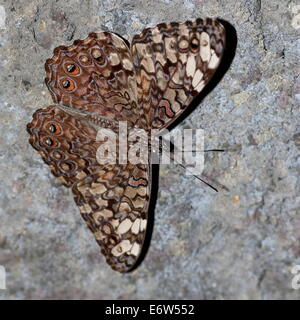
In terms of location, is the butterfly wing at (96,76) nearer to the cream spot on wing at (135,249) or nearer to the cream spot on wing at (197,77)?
the cream spot on wing at (197,77)

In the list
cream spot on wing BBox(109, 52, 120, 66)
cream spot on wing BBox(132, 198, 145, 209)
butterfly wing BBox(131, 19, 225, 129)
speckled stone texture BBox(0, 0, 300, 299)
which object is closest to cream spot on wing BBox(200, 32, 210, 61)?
butterfly wing BBox(131, 19, 225, 129)

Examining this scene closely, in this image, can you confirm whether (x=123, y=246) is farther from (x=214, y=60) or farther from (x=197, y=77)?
(x=214, y=60)

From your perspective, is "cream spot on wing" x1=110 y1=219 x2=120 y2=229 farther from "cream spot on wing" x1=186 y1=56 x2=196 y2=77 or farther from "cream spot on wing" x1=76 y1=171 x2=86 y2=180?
"cream spot on wing" x1=186 y1=56 x2=196 y2=77

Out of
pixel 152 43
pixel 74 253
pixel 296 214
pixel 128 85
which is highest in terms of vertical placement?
pixel 152 43

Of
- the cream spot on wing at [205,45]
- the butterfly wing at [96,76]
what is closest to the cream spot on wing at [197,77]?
the cream spot on wing at [205,45]

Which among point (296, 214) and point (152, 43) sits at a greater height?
point (152, 43)

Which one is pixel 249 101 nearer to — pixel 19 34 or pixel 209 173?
pixel 209 173

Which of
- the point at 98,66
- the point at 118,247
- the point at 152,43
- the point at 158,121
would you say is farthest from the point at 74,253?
the point at 152,43
